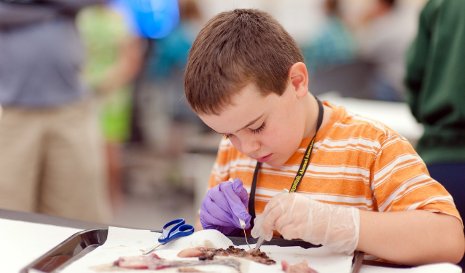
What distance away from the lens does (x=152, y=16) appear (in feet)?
18.1

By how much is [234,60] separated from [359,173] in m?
0.35

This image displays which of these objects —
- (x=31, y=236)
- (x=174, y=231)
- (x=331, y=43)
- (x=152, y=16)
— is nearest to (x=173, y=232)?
(x=174, y=231)

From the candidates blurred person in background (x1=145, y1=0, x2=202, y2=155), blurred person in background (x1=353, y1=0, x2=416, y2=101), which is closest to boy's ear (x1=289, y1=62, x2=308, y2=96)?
blurred person in background (x1=353, y1=0, x2=416, y2=101)

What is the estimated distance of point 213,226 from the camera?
1495mm

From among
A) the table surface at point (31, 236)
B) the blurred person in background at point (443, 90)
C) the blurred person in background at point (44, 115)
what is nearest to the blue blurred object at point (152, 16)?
the blurred person in background at point (44, 115)

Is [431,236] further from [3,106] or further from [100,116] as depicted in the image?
[100,116]

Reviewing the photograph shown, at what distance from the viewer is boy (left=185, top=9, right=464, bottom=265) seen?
4.31 ft

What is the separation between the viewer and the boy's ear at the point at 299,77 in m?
1.40

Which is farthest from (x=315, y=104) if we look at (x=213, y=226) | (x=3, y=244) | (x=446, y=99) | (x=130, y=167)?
(x=130, y=167)

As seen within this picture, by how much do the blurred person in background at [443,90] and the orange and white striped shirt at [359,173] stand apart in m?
0.50

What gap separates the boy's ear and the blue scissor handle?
35 centimetres

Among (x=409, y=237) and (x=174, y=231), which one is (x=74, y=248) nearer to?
(x=174, y=231)

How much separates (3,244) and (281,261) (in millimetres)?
627

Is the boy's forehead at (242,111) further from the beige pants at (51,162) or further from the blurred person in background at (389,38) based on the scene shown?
the blurred person in background at (389,38)
